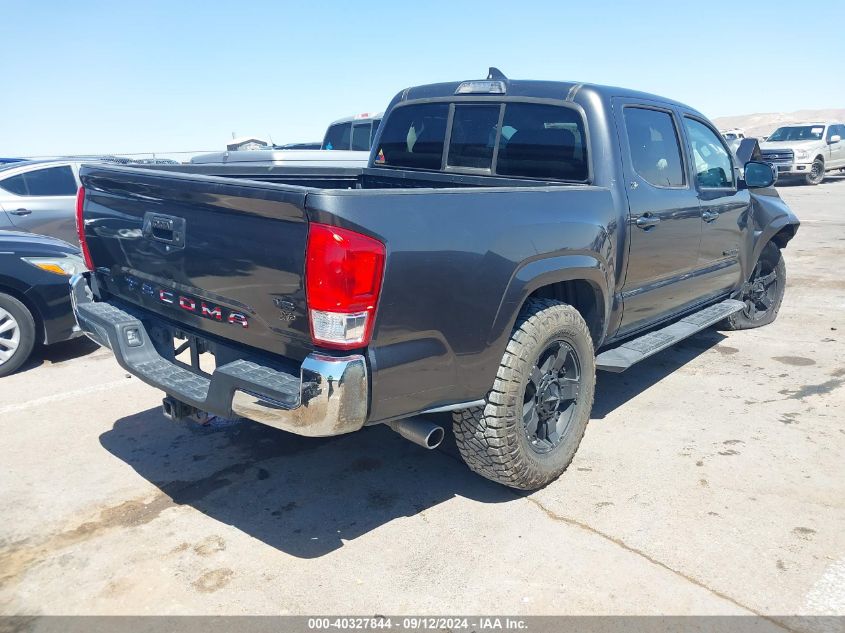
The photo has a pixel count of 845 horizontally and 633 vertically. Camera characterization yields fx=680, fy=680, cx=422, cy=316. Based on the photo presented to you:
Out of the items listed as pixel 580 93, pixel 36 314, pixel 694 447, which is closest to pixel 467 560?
pixel 694 447

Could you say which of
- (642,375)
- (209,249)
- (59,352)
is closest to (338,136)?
(59,352)

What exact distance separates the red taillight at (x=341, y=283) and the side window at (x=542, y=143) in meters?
1.82

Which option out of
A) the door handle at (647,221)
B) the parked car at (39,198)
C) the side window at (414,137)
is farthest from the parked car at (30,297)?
the door handle at (647,221)

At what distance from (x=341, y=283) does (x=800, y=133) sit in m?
24.9

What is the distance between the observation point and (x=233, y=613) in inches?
101

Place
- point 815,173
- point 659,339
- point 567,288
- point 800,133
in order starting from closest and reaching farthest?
point 567,288 < point 659,339 < point 815,173 < point 800,133

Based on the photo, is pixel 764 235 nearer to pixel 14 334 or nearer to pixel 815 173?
pixel 14 334

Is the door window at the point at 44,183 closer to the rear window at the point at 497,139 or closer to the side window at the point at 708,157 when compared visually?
the rear window at the point at 497,139

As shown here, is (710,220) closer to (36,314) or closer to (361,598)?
(361,598)

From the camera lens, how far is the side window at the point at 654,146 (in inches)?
160

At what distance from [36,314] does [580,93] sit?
433 centimetres

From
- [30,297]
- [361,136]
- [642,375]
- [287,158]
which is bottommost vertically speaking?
[642,375]

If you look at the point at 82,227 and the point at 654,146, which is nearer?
the point at 82,227

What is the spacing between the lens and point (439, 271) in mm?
2674
